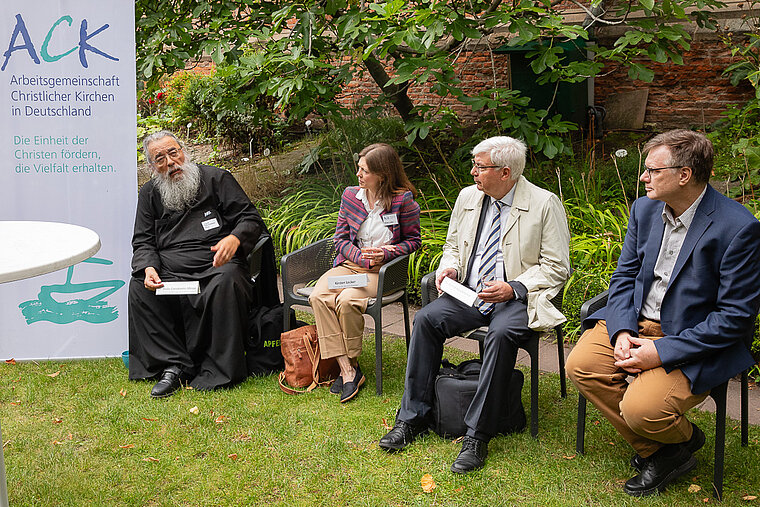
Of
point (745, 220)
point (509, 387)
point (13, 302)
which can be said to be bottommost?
point (13, 302)

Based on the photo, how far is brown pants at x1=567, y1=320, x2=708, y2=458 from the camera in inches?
115

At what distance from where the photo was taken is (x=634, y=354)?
304 cm

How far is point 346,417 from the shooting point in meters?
3.89

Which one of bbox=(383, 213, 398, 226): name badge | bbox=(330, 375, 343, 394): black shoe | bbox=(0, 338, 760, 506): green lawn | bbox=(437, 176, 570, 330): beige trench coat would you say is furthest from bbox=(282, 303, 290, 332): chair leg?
bbox=(437, 176, 570, 330): beige trench coat

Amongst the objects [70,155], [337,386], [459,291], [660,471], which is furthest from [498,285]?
[70,155]

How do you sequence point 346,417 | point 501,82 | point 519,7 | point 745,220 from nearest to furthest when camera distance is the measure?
point 745,220, point 346,417, point 519,7, point 501,82

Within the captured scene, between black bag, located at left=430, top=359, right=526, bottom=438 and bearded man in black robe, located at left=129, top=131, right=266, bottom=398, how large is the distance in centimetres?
132

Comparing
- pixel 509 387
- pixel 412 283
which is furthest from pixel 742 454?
pixel 412 283

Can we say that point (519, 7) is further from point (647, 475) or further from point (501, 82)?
point (501, 82)

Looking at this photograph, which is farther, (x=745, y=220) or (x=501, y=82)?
(x=501, y=82)

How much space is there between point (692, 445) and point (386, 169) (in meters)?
2.13

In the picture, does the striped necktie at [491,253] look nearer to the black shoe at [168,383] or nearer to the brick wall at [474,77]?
the black shoe at [168,383]

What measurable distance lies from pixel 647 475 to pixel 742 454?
0.59 m

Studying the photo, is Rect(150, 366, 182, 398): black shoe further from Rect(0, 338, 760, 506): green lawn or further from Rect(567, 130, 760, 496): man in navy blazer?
Rect(567, 130, 760, 496): man in navy blazer
